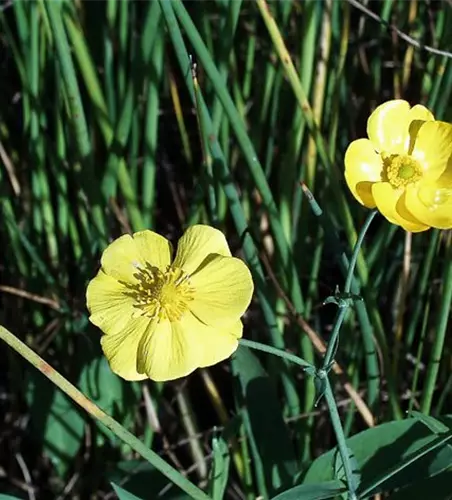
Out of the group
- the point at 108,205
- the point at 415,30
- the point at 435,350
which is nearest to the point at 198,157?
the point at 108,205

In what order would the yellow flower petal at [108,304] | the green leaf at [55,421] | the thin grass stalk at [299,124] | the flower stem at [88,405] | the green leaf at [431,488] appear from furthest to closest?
the green leaf at [55,421] < the thin grass stalk at [299,124] < the green leaf at [431,488] < the yellow flower petal at [108,304] < the flower stem at [88,405]

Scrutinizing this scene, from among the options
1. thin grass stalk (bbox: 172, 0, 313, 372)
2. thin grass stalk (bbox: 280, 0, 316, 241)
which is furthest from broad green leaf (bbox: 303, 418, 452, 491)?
thin grass stalk (bbox: 280, 0, 316, 241)

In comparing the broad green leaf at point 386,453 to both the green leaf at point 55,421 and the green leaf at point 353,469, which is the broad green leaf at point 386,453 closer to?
the green leaf at point 353,469

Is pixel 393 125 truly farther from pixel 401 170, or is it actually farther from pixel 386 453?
pixel 386 453

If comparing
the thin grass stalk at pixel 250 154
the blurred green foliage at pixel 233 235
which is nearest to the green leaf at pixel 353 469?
the blurred green foliage at pixel 233 235

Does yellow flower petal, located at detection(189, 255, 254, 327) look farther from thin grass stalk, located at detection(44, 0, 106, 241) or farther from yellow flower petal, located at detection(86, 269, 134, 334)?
thin grass stalk, located at detection(44, 0, 106, 241)

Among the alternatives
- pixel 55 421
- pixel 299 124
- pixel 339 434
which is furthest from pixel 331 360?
pixel 55 421
